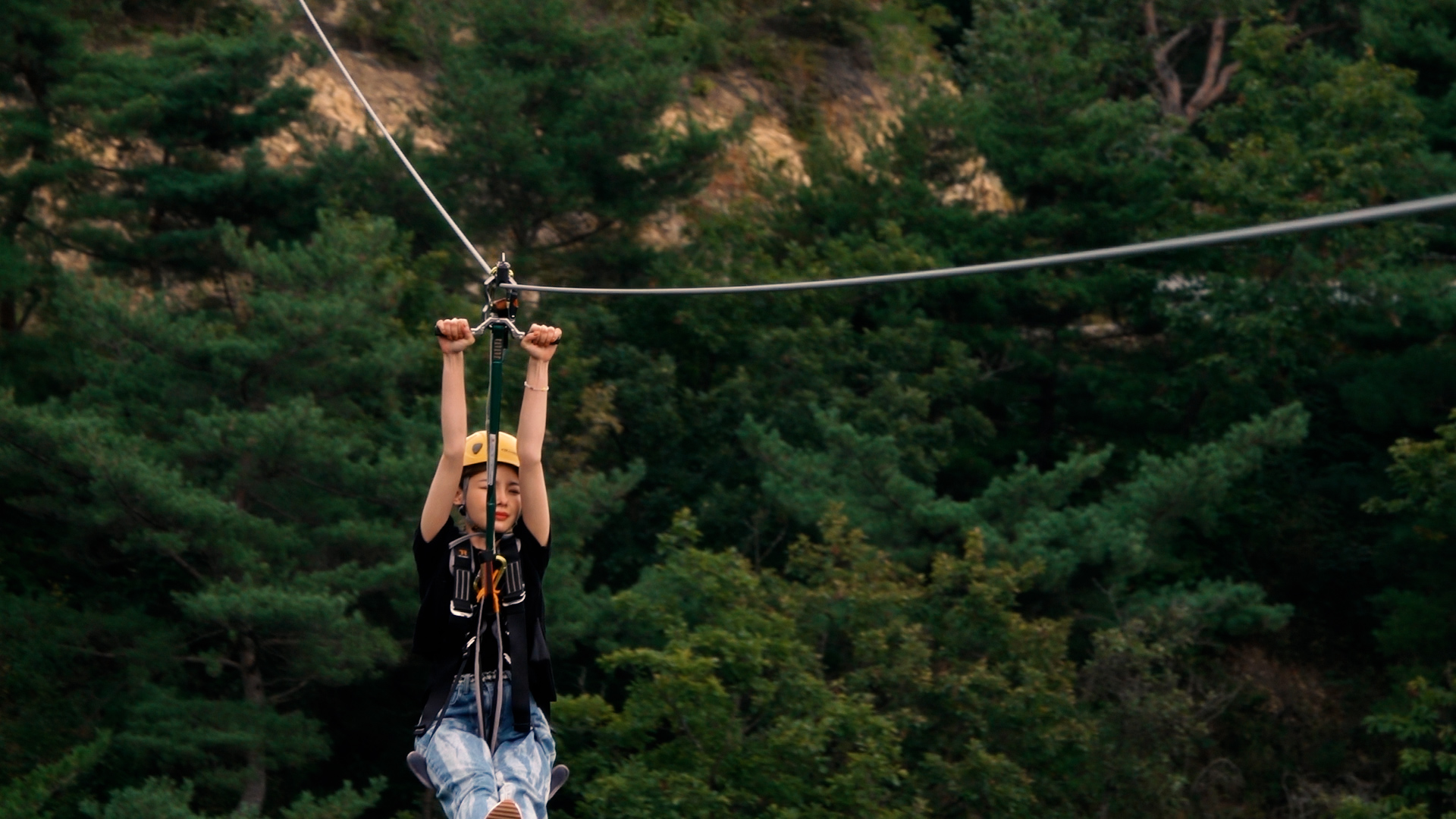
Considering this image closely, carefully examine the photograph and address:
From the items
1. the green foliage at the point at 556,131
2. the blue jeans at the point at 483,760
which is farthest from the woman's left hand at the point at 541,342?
the green foliage at the point at 556,131

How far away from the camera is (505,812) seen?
423 centimetres

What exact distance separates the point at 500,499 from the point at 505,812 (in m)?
0.87

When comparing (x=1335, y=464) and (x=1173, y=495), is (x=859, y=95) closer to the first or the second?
(x=1335, y=464)

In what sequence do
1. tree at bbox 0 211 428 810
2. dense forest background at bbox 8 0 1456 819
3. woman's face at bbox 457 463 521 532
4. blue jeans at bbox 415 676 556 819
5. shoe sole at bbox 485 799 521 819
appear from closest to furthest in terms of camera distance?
shoe sole at bbox 485 799 521 819 → blue jeans at bbox 415 676 556 819 → woman's face at bbox 457 463 521 532 → tree at bbox 0 211 428 810 → dense forest background at bbox 8 0 1456 819

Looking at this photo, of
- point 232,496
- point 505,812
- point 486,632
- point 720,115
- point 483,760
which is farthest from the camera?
point 720,115

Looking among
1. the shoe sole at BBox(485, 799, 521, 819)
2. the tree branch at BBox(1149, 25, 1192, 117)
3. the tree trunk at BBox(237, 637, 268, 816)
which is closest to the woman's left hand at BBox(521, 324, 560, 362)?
the shoe sole at BBox(485, 799, 521, 819)

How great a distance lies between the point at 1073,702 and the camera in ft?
47.6

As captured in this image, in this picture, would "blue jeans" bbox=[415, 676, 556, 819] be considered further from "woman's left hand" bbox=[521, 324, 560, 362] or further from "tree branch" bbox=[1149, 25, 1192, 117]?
"tree branch" bbox=[1149, 25, 1192, 117]

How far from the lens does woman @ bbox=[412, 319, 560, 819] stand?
4445 millimetres

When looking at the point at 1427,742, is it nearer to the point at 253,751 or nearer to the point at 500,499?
the point at 253,751

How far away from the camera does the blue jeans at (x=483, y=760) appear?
4.49 m

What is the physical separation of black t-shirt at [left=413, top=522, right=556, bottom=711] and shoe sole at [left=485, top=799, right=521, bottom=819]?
1.63ft

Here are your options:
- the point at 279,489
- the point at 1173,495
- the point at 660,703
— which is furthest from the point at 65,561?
the point at 1173,495

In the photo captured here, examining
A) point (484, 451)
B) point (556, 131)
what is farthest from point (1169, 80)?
point (484, 451)
